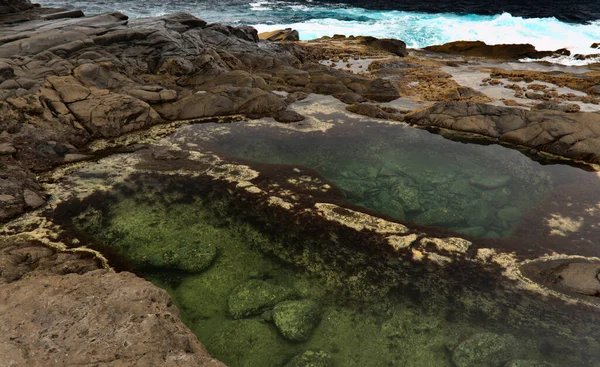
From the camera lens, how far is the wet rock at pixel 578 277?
877cm

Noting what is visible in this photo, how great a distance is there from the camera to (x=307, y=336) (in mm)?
7641

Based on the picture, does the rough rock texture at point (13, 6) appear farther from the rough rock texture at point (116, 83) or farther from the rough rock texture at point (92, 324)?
the rough rock texture at point (92, 324)

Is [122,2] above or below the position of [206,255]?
above

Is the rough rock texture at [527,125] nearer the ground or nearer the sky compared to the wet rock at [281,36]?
nearer the ground

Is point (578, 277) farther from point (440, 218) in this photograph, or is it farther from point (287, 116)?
point (287, 116)

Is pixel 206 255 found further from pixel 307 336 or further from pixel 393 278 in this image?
pixel 393 278

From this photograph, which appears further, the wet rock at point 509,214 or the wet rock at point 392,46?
the wet rock at point 392,46

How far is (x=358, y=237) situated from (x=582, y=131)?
13282 millimetres

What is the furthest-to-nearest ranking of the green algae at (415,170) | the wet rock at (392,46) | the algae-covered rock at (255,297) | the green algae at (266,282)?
the wet rock at (392,46)
the green algae at (415,170)
the algae-covered rock at (255,297)
the green algae at (266,282)

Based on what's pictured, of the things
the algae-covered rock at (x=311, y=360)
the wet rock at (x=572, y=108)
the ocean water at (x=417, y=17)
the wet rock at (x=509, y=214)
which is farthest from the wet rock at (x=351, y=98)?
the ocean water at (x=417, y=17)

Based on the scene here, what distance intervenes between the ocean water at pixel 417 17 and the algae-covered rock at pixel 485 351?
4163cm

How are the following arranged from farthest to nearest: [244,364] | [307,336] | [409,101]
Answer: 1. [409,101]
2. [307,336]
3. [244,364]

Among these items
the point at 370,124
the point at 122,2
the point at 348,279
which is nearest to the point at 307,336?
the point at 348,279

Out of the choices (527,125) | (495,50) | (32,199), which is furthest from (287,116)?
(495,50)
